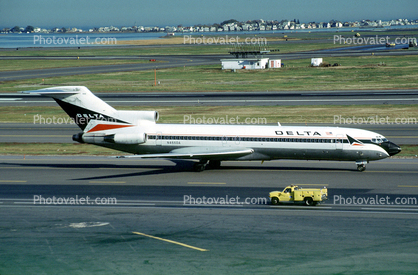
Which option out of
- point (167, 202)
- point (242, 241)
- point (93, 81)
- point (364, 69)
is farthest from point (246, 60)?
point (242, 241)

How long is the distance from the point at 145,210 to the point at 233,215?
5319mm

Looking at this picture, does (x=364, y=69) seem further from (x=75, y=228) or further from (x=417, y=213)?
(x=75, y=228)

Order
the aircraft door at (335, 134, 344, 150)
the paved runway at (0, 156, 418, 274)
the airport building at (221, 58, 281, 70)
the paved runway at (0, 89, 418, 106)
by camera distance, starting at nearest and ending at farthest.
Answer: the paved runway at (0, 156, 418, 274), the aircraft door at (335, 134, 344, 150), the paved runway at (0, 89, 418, 106), the airport building at (221, 58, 281, 70)

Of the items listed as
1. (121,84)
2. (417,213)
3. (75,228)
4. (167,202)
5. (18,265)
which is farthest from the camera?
(121,84)

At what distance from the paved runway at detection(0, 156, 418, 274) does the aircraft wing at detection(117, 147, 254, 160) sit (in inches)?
59.5

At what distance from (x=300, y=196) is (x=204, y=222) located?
21.8 ft

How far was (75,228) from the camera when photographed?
2489cm

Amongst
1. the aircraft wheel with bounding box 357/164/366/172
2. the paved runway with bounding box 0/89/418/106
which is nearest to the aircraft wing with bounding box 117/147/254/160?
the aircraft wheel with bounding box 357/164/366/172

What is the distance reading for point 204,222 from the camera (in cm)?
2581

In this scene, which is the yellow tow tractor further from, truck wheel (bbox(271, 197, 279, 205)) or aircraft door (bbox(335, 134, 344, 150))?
aircraft door (bbox(335, 134, 344, 150))

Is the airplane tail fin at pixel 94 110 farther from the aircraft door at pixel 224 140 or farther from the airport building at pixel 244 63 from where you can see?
the airport building at pixel 244 63

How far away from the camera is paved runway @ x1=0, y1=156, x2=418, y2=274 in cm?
2031

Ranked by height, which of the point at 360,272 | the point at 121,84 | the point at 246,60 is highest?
the point at 246,60

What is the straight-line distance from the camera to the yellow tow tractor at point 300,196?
1121 inches
